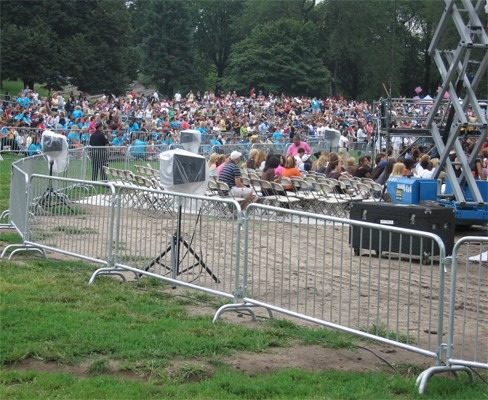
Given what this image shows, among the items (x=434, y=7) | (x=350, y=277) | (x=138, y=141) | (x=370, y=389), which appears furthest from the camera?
(x=434, y=7)

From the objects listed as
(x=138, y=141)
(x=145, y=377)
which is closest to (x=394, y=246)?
(x=145, y=377)

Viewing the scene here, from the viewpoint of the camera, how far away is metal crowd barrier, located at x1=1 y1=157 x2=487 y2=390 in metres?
7.63

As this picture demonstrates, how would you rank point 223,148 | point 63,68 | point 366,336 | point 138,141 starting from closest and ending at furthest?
point 366,336 < point 223,148 < point 138,141 < point 63,68

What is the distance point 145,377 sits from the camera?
6797 mm

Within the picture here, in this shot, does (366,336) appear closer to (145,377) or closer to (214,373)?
(214,373)

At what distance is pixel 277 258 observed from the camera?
30.1ft

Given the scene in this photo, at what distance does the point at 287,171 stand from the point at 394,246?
1320 cm

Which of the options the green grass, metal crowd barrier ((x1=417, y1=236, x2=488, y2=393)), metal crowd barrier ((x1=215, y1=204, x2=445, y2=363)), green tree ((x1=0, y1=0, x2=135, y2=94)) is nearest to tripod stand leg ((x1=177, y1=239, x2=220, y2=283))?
the green grass

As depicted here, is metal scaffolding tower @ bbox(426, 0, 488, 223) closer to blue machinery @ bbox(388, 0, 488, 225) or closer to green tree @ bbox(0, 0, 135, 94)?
blue machinery @ bbox(388, 0, 488, 225)

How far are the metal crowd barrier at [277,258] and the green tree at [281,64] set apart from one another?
2714 inches

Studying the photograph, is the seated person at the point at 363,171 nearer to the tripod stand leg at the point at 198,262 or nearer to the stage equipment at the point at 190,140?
the stage equipment at the point at 190,140

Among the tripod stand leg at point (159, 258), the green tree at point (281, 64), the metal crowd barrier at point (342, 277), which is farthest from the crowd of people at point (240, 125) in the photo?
the green tree at point (281, 64)

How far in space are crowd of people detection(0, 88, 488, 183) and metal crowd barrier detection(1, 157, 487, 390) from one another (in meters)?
9.81

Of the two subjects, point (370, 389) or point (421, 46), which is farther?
point (421, 46)
